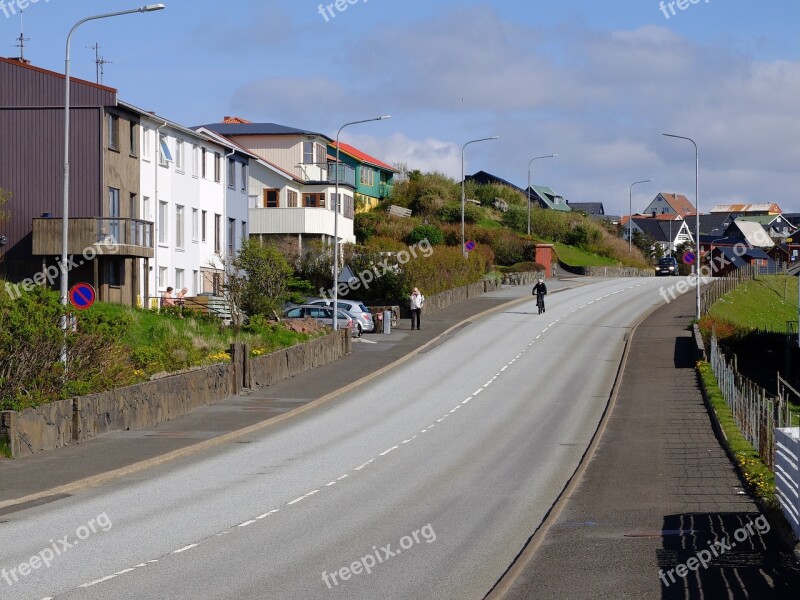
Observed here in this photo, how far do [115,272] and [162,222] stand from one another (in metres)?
5.51

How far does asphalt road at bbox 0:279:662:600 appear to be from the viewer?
1186 cm

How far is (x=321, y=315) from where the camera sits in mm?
45719

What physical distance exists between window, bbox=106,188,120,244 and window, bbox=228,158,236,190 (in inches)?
522

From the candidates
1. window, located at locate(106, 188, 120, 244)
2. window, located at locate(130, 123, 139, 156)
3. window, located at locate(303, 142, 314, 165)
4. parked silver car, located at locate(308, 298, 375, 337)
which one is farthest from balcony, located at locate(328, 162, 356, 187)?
window, located at locate(106, 188, 120, 244)

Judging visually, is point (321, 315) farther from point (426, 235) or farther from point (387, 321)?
point (426, 235)

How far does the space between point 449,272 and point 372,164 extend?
3532 cm

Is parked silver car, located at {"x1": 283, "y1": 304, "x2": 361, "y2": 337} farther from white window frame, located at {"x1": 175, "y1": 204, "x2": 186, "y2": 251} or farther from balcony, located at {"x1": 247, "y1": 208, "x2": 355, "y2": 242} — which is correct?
balcony, located at {"x1": 247, "y1": 208, "x2": 355, "y2": 242}

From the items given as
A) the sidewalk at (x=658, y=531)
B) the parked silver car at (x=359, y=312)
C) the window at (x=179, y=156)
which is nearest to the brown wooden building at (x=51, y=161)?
the window at (x=179, y=156)

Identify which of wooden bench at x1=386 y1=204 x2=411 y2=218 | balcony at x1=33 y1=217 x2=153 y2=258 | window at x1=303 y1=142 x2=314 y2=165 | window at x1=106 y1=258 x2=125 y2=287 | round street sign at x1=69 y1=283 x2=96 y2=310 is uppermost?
window at x1=303 y1=142 x2=314 y2=165

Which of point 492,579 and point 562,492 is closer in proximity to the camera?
point 492,579

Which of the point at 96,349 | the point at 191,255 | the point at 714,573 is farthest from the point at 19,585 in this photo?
the point at 191,255

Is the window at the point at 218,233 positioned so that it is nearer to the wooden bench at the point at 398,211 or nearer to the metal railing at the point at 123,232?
the metal railing at the point at 123,232

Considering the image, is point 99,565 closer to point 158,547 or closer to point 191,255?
point 158,547

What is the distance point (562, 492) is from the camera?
18078 mm
